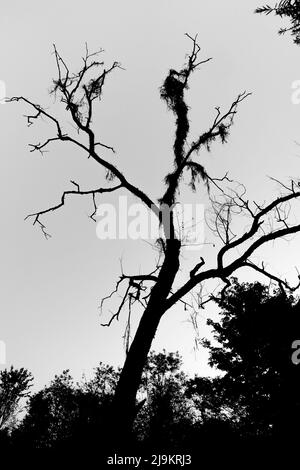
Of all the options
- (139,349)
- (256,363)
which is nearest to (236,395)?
(256,363)

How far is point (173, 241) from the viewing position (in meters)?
5.97

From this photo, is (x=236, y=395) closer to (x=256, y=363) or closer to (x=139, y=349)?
(x=256, y=363)

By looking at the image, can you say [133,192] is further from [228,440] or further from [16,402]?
[16,402]

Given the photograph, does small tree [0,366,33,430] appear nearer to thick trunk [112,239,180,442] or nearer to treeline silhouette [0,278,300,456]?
treeline silhouette [0,278,300,456]

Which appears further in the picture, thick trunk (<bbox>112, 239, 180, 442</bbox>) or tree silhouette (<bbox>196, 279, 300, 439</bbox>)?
tree silhouette (<bbox>196, 279, 300, 439</bbox>)

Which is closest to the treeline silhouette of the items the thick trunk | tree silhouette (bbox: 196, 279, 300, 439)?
tree silhouette (bbox: 196, 279, 300, 439)

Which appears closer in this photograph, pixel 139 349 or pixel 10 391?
pixel 139 349

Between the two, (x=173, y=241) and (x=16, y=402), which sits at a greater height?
(x=173, y=241)

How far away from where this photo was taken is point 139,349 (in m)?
4.75

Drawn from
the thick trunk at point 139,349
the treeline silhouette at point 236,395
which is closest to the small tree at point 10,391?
the treeline silhouette at point 236,395

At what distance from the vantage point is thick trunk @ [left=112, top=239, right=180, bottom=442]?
414cm

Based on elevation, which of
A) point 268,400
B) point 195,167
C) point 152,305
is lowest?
point 268,400
